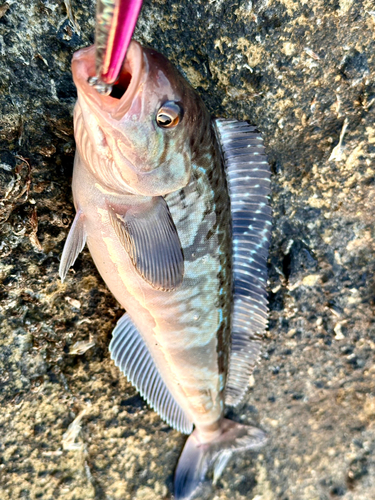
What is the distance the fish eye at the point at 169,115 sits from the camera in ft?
3.69

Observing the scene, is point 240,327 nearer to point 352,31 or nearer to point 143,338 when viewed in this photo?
point 143,338

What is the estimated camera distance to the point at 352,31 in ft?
5.36

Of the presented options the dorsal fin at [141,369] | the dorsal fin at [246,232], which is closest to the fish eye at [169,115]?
the dorsal fin at [246,232]

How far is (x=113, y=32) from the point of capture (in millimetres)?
771

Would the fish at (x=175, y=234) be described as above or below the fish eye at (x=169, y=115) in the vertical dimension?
below

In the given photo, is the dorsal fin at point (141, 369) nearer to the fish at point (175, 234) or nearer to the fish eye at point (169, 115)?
the fish at point (175, 234)

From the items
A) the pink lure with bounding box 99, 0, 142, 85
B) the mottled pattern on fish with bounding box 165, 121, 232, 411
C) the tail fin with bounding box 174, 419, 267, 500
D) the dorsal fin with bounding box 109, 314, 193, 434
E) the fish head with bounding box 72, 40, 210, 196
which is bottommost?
the tail fin with bounding box 174, 419, 267, 500

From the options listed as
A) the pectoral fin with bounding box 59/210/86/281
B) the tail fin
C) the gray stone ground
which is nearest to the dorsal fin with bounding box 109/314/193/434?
the gray stone ground

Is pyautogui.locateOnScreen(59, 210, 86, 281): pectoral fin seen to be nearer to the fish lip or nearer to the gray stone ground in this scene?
the gray stone ground

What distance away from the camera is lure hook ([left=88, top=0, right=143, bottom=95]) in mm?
726

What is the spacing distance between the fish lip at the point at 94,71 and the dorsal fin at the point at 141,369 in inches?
40.7

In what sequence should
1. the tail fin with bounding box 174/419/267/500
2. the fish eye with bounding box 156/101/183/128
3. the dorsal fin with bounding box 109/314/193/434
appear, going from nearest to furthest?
the fish eye with bounding box 156/101/183/128
the dorsal fin with bounding box 109/314/193/434
the tail fin with bounding box 174/419/267/500

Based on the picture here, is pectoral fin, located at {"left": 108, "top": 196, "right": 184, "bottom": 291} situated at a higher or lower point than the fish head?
lower

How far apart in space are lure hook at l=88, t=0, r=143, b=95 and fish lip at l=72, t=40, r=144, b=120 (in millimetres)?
137
